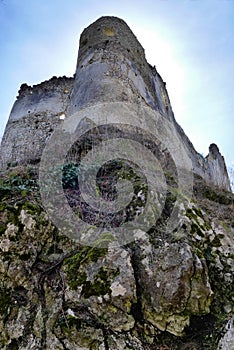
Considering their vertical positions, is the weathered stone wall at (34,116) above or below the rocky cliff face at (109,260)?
above

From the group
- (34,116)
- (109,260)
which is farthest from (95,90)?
(34,116)

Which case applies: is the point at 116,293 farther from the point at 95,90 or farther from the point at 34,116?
the point at 34,116

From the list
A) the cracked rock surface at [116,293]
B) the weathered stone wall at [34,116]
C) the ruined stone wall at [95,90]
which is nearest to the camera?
the cracked rock surface at [116,293]

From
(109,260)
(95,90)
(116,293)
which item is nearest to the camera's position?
(116,293)

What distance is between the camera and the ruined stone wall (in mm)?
9859

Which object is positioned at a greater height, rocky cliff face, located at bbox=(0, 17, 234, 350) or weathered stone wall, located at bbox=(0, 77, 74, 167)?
weathered stone wall, located at bbox=(0, 77, 74, 167)

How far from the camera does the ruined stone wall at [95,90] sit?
9.86 m

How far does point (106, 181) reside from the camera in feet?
16.1

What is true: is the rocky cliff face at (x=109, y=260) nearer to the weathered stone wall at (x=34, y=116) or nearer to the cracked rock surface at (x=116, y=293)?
the cracked rock surface at (x=116, y=293)

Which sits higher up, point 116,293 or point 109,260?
point 109,260

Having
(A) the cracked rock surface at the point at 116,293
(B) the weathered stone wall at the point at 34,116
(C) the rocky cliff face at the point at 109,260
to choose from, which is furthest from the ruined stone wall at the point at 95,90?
(A) the cracked rock surface at the point at 116,293

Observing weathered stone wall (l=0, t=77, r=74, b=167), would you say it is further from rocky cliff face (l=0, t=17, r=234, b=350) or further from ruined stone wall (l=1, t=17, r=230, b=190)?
rocky cliff face (l=0, t=17, r=234, b=350)

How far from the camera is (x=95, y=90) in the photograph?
952 cm

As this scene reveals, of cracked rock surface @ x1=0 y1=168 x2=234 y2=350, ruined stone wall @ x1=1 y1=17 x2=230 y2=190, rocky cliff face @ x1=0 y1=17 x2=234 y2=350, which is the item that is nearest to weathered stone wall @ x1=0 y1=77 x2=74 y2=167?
ruined stone wall @ x1=1 y1=17 x2=230 y2=190
